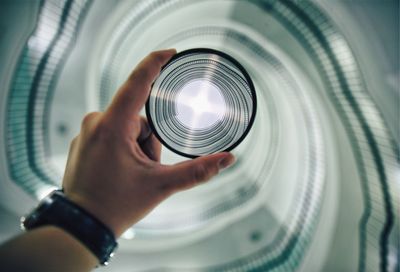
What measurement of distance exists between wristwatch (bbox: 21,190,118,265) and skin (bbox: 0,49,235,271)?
1cm

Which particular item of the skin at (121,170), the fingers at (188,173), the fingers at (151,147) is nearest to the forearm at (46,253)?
the skin at (121,170)

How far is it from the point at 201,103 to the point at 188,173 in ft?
1.20

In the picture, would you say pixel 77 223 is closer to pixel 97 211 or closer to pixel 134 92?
pixel 97 211

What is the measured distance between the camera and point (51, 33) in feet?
3.60


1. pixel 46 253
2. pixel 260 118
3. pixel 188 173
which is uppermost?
pixel 260 118

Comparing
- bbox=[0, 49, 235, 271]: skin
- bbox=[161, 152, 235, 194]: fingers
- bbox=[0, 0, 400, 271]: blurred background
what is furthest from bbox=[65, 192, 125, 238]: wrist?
bbox=[0, 0, 400, 271]: blurred background

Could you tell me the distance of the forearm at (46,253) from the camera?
1.91ft

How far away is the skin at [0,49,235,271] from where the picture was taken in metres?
0.75

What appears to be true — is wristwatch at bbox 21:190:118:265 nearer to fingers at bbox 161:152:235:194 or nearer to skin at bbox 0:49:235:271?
skin at bbox 0:49:235:271

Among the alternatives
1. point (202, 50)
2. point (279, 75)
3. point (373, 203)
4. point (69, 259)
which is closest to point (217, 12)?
point (279, 75)

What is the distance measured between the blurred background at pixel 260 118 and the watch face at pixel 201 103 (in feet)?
1.05

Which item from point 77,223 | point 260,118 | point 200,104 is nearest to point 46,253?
point 77,223

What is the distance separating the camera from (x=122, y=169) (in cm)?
79

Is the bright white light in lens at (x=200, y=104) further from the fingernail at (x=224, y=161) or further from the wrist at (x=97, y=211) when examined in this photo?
the wrist at (x=97, y=211)
